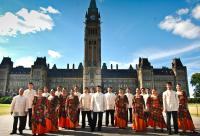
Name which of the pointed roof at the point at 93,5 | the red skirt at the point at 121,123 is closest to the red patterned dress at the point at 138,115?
the red skirt at the point at 121,123

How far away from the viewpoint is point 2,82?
10000 cm

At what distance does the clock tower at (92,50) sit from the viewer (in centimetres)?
7862

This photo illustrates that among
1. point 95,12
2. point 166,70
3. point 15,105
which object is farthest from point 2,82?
point 15,105

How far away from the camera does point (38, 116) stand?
9.82m

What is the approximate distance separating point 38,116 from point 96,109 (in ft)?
9.48

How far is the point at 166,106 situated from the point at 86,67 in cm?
6875

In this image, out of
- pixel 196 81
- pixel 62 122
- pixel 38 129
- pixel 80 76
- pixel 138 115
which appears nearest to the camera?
pixel 38 129

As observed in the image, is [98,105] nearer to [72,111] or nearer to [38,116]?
[72,111]

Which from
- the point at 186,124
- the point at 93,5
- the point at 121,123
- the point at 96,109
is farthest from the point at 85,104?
the point at 93,5

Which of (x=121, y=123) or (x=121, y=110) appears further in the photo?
(x=121, y=110)

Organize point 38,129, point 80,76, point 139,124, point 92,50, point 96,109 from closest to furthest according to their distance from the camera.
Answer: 1. point 38,129
2. point 139,124
3. point 96,109
4. point 92,50
5. point 80,76

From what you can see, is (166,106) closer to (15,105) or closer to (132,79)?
(15,105)

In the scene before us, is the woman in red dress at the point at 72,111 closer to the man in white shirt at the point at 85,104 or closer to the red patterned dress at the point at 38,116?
the man in white shirt at the point at 85,104

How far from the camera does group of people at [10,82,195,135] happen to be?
1008 centimetres
